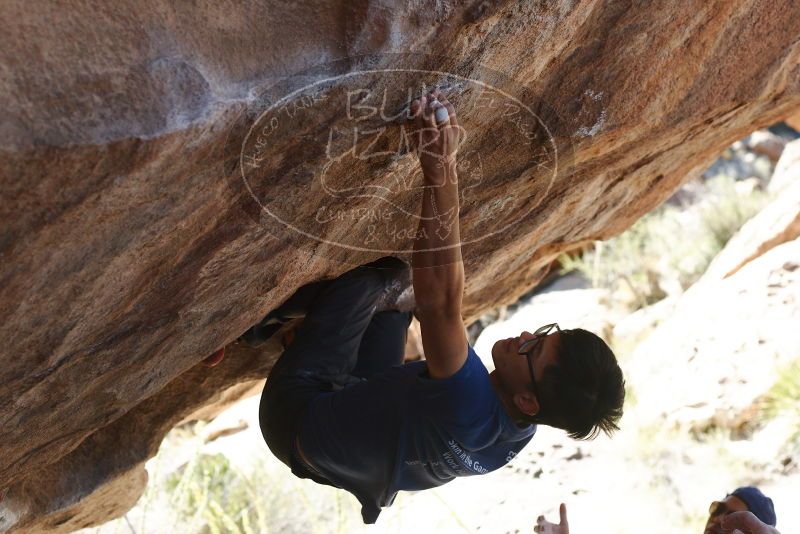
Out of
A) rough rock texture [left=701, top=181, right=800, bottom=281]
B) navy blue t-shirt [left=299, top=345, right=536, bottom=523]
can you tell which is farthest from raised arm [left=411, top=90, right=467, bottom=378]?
rough rock texture [left=701, top=181, right=800, bottom=281]

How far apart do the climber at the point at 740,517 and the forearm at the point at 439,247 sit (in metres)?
0.97

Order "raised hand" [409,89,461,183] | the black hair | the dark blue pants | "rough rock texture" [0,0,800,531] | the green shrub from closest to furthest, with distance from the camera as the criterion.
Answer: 1. "rough rock texture" [0,0,800,531]
2. "raised hand" [409,89,461,183]
3. the black hair
4. the dark blue pants
5. the green shrub

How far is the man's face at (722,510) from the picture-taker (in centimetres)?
264

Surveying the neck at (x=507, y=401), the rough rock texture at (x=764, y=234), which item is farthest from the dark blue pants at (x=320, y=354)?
the rough rock texture at (x=764, y=234)

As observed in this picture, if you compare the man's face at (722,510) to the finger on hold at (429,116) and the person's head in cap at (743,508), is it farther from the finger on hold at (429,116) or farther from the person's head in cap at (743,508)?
the finger on hold at (429,116)

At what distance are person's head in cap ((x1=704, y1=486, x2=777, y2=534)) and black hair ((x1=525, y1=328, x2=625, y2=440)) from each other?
92 cm

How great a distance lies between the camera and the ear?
204 centimetres

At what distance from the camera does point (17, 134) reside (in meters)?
1.30

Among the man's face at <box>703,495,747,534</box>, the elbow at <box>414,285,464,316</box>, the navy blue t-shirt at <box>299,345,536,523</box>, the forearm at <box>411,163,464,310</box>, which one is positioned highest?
the forearm at <box>411,163,464,310</box>

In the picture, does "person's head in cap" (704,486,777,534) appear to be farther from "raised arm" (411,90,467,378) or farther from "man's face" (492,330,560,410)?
"raised arm" (411,90,467,378)

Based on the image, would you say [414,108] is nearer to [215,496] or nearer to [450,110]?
[450,110]

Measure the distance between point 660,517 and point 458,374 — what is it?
315 cm

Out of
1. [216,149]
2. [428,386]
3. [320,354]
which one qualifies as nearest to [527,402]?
[428,386]

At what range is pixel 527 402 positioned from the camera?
2053mm
